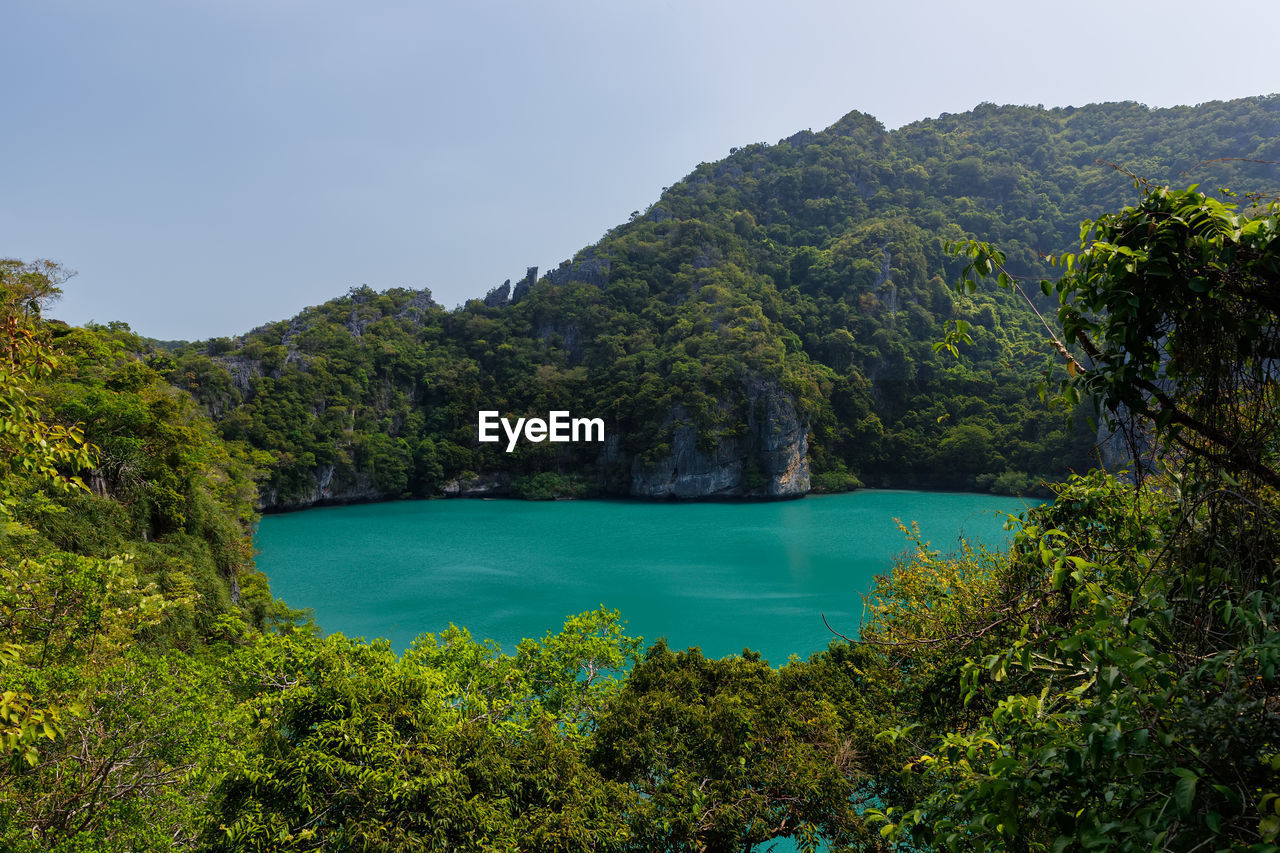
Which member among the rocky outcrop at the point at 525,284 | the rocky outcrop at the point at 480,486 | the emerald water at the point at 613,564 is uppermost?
the rocky outcrop at the point at 525,284

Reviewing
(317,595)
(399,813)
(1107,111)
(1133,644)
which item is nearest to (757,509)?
(317,595)

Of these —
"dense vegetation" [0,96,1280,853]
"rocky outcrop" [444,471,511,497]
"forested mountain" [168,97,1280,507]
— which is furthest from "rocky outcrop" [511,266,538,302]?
"dense vegetation" [0,96,1280,853]

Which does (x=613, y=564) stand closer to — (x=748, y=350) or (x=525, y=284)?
(x=748, y=350)

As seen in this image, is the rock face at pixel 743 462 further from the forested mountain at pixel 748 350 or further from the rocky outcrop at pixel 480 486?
the rocky outcrop at pixel 480 486

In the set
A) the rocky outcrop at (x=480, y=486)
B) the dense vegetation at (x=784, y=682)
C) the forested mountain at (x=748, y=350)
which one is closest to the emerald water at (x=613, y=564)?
the forested mountain at (x=748, y=350)

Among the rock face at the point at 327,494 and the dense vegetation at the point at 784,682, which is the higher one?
the dense vegetation at the point at 784,682
